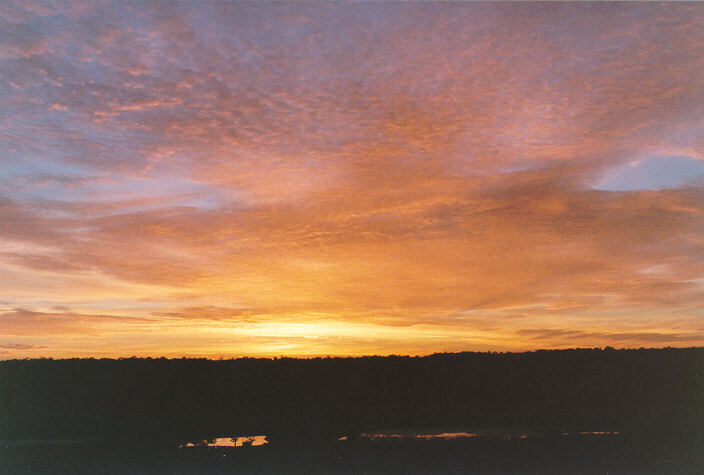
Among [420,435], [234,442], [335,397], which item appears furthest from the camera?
[335,397]

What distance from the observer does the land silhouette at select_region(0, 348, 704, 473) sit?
18141 mm

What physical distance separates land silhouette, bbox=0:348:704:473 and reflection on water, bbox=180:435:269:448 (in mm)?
303

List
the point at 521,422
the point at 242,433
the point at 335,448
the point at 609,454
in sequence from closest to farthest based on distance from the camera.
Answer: the point at 609,454
the point at 335,448
the point at 242,433
the point at 521,422

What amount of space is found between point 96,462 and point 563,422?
18341 millimetres

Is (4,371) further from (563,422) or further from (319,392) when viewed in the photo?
(563,422)

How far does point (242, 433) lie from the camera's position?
23562 millimetres

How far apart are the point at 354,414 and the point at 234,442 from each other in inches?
317

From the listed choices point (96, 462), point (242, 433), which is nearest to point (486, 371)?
point (242, 433)

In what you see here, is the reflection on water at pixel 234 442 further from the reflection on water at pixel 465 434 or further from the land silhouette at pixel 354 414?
the reflection on water at pixel 465 434

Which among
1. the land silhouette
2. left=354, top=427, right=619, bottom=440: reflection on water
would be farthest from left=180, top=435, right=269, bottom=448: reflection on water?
left=354, top=427, right=619, bottom=440: reflection on water

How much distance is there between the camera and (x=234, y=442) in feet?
70.6

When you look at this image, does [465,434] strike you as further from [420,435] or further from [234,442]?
[234,442]

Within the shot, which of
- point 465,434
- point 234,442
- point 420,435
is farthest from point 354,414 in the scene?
point 234,442

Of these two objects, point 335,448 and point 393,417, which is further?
point 393,417
